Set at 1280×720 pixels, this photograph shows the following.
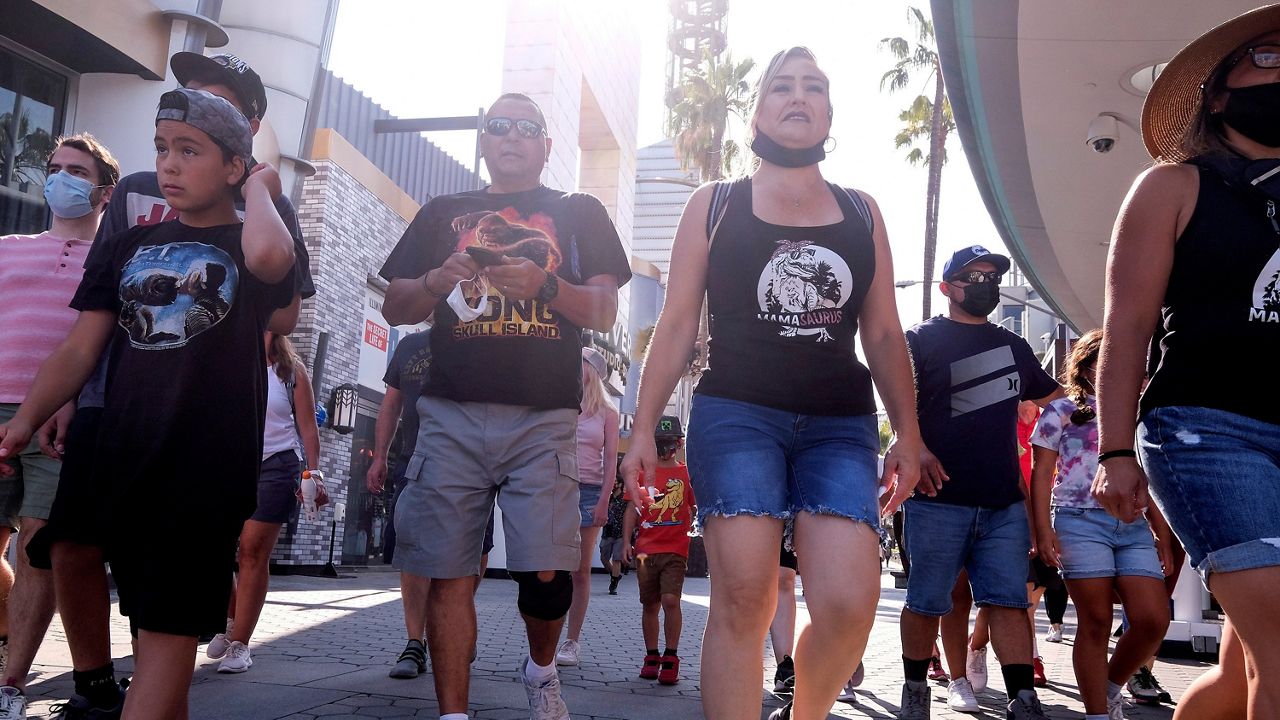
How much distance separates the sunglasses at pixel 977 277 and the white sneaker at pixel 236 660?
13.2 ft

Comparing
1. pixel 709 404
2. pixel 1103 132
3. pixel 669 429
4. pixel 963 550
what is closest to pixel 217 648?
pixel 669 429

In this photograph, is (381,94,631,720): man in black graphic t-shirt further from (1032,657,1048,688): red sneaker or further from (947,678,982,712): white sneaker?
(1032,657,1048,688): red sneaker

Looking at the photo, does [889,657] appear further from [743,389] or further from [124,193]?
[124,193]

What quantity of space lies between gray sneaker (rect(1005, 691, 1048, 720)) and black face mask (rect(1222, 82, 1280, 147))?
2711mm

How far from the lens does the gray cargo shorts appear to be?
385 cm

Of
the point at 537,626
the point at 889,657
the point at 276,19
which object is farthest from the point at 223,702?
the point at 276,19

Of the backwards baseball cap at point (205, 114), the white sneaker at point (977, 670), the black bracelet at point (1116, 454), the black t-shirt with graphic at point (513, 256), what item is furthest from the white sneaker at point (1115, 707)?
the backwards baseball cap at point (205, 114)

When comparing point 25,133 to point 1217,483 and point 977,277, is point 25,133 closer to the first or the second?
point 977,277

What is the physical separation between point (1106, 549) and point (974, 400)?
88 centimetres

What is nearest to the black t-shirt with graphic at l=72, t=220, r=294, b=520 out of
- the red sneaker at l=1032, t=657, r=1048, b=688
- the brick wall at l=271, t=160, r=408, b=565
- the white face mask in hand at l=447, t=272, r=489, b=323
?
the white face mask in hand at l=447, t=272, r=489, b=323

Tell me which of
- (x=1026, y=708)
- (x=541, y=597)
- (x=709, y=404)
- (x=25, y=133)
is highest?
(x=25, y=133)

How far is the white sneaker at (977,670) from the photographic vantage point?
6520 millimetres

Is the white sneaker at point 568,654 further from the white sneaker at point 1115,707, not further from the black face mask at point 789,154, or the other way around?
the black face mask at point 789,154

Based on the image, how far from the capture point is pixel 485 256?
376 centimetres
